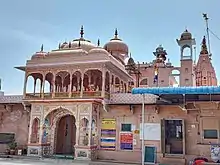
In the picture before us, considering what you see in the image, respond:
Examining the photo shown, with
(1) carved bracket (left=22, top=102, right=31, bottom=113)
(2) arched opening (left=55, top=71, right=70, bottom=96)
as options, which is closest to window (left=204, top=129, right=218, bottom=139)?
(2) arched opening (left=55, top=71, right=70, bottom=96)

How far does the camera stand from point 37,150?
17312 millimetres

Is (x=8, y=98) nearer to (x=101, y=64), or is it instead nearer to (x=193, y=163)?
(x=101, y=64)

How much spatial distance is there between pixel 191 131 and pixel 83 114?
6.44m

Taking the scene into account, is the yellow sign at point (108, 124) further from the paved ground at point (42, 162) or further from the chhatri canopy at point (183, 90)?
the chhatri canopy at point (183, 90)

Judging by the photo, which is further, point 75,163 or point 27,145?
point 27,145

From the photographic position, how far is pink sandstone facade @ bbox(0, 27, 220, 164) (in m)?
15.5

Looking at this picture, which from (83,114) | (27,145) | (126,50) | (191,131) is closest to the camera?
(191,131)

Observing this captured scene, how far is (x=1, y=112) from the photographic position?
66.6 feet

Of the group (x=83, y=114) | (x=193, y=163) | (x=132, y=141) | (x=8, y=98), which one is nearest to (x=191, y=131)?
(x=193, y=163)

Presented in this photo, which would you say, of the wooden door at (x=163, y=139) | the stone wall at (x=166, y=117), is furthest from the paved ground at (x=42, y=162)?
the wooden door at (x=163, y=139)

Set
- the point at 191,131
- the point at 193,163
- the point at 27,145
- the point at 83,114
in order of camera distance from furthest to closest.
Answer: the point at 27,145 → the point at 83,114 → the point at 191,131 → the point at 193,163

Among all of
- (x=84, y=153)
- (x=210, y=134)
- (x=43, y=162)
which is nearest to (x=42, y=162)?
(x=43, y=162)

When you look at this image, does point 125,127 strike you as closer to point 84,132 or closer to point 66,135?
point 84,132

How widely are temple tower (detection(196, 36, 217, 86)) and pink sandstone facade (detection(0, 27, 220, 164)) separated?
11770mm
